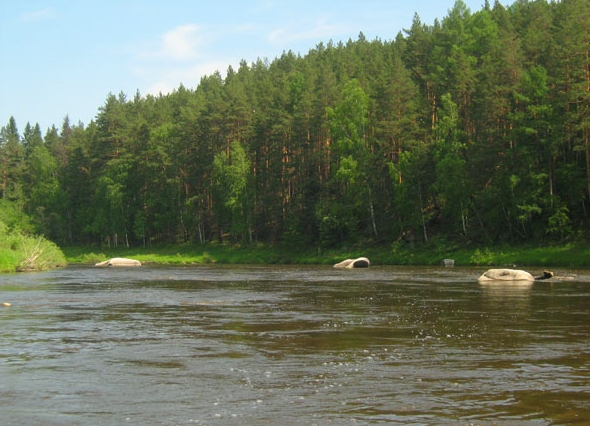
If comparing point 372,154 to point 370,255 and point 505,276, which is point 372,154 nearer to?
point 370,255

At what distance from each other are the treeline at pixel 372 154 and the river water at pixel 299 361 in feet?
117

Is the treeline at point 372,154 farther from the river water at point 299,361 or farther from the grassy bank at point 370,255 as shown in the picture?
the river water at point 299,361

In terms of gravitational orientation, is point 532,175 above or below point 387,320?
above

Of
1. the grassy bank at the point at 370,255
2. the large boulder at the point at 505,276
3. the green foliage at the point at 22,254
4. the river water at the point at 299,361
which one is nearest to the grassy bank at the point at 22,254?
the green foliage at the point at 22,254

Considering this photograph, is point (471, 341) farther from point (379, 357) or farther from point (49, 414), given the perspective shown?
point (49, 414)

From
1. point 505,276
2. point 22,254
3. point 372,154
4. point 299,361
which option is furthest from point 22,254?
point 299,361

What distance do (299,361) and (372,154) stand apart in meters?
66.1

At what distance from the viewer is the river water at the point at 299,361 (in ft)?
33.6

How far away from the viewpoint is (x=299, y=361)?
14414 mm

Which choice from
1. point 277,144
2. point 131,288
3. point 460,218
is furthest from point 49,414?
point 277,144

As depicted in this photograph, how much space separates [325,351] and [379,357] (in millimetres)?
1536

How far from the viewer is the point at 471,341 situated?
56.0 ft

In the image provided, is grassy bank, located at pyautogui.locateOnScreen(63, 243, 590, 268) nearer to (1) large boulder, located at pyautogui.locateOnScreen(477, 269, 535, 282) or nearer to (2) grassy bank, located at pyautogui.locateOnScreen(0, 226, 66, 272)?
(1) large boulder, located at pyautogui.locateOnScreen(477, 269, 535, 282)

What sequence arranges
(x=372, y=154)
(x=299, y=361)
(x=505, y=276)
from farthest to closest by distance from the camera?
1. (x=372, y=154)
2. (x=505, y=276)
3. (x=299, y=361)
